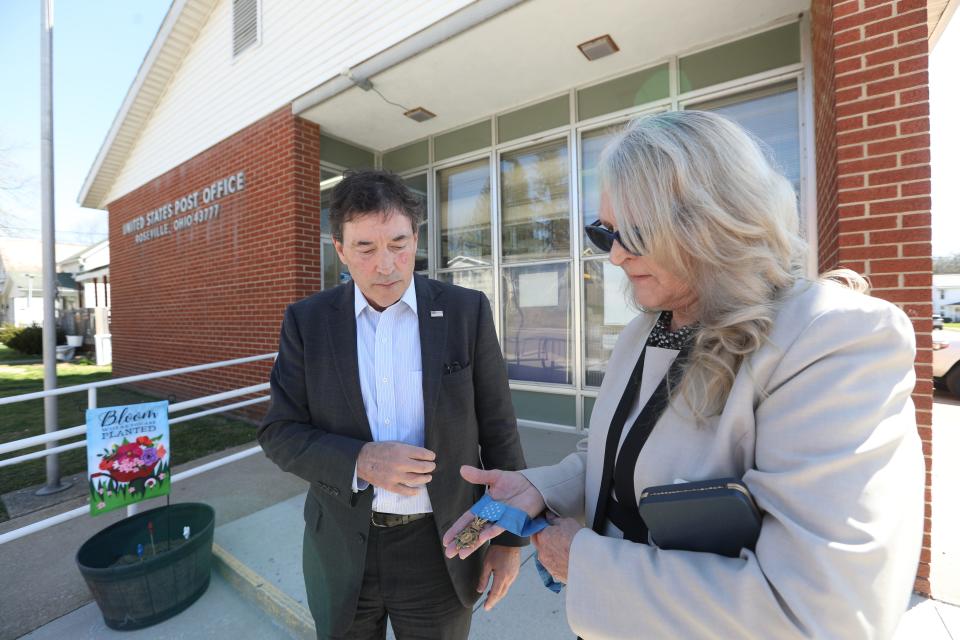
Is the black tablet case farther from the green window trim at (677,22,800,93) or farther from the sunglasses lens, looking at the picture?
the green window trim at (677,22,800,93)

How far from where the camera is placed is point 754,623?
2.33 ft

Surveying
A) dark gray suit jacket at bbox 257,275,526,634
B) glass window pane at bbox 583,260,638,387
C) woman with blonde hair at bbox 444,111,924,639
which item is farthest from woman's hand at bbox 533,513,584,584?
glass window pane at bbox 583,260,638,387

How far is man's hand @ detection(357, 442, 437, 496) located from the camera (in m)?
1.29

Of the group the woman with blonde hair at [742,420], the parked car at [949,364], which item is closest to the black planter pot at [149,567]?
the woman with blonde hair at [742,420]

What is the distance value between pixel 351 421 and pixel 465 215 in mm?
5088

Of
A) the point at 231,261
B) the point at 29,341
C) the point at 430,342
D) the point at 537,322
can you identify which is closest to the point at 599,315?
the point at 537,322

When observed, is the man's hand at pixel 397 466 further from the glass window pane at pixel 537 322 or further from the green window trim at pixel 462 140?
the green window trim at pixel 462 140

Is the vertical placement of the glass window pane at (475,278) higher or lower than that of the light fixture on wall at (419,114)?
lower

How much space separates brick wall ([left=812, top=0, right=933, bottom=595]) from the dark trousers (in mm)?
2540

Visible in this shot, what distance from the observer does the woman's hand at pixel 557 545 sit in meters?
1.01

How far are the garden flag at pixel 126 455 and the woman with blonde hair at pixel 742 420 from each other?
8.82 ft

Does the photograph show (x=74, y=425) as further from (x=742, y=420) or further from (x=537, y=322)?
(x=742, y=420)

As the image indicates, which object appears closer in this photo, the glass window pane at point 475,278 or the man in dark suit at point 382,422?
the man in dark suit at point 382,422

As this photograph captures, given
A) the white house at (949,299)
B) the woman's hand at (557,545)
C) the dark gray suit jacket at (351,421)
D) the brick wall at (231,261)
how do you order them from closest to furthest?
the woman's hand at (557,545), the dark gray suit jacket at (351,421), the brick wall at (231,261), the white house at (949,299)
